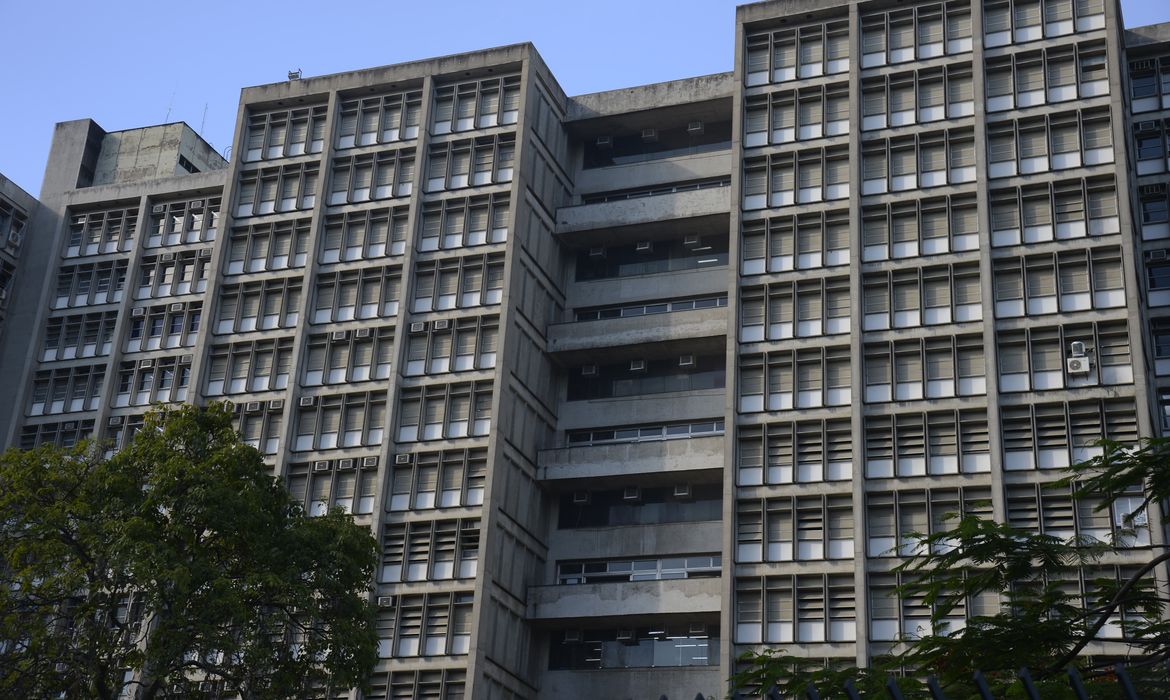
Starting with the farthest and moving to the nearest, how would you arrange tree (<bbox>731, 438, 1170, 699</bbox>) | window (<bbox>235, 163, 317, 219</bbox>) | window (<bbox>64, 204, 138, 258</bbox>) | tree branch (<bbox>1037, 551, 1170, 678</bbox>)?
window (<bbox>64, 204, 138, 258</bbox>) < window (<bbox>235, 163, 317, 219</bbox>) < tree (<bbox>731, 438, 1170, 699</bbox>) < tree branch (<bbox>1037, 551, 1170, 678</bbox>)

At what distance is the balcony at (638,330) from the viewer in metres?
53.6

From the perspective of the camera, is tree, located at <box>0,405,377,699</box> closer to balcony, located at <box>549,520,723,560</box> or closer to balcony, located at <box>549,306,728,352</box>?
Answer: balcony, located at <box>549,520,723,560</box>

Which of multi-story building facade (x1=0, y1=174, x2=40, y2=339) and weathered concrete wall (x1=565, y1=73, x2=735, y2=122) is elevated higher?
weathered concrete wall (x1=565, y1=73, x2=735, y2=122)

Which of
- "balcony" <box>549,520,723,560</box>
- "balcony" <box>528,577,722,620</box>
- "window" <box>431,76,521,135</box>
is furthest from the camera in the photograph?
"window" <box>431,76,521,135</box>

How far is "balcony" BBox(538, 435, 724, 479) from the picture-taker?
51.5 m

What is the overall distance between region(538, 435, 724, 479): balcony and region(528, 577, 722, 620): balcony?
12.9 feet

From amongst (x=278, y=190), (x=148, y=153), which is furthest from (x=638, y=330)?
(x=148, y=153)

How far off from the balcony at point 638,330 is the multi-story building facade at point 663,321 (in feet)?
0.34

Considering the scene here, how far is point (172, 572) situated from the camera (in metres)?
29.6

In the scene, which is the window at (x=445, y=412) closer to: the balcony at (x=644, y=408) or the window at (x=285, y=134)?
the balcony at (x=644, y=408)

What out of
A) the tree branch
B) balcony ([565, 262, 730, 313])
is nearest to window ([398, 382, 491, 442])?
balcony ([565, 262, 730, 313])

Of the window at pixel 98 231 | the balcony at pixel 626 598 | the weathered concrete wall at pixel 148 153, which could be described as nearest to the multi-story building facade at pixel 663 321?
the balcony at pixel 626 598

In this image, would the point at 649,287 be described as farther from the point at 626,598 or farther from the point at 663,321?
the point at 626,598

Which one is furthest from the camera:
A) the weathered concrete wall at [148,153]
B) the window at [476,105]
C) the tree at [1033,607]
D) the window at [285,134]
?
the weathered concrete wall at [148,153]
